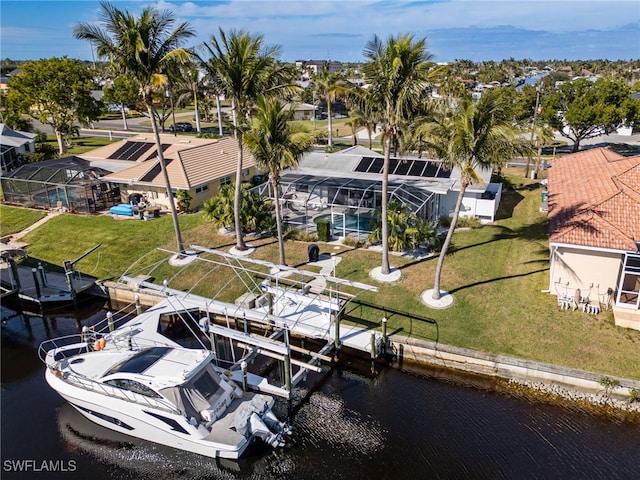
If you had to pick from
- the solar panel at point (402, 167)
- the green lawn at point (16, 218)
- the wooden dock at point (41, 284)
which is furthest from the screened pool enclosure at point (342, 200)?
the green lawn at point (16, 218)

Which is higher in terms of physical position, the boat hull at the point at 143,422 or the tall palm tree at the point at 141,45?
the tall palm tree at the point at 141,45

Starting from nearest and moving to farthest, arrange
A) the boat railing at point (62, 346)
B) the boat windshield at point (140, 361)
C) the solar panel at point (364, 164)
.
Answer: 1. the boat windshield at point (140, 361)
2. the boat railing at point (62, 346)
3. the solar panel at point (364, 164)

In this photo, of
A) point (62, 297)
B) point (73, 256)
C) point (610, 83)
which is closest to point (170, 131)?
point (73, 256)

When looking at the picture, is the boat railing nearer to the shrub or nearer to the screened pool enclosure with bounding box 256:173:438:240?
the shrub

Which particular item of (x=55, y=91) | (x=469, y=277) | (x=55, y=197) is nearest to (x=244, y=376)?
(x=469, y=277)

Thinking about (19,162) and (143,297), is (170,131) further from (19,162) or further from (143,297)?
(143,297)

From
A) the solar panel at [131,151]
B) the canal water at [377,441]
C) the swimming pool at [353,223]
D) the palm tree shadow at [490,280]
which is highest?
the solar panel at [131,151]

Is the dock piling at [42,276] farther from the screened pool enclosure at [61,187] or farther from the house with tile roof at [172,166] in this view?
→ the house with tile roof at [172,166]

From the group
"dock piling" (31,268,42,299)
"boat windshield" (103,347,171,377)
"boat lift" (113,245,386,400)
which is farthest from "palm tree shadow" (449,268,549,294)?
"dock piling" (31,268,42,299)

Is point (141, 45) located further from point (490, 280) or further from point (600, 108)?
point (600, 108)
